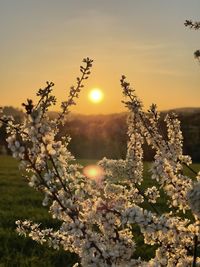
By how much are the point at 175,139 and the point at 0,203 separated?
1155 cm

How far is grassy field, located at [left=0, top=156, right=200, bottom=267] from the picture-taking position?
10961 mm

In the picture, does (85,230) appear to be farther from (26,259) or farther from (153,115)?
(26,259)

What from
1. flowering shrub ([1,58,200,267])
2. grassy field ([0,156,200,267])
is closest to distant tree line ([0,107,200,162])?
grassy field ([0,156,200,267])

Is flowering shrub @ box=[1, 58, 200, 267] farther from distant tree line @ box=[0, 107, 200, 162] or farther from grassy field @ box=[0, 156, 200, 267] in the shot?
distant tree line @ box=[0, 107, 200, 162]

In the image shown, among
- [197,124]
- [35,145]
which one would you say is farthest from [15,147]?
[197,124]

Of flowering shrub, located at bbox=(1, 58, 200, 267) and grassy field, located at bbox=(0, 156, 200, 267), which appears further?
grassy field, located at bbox=(0, 156, 200, 267)

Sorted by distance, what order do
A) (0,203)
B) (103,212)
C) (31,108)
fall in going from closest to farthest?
(31,108) < (103,212) < (0,203)

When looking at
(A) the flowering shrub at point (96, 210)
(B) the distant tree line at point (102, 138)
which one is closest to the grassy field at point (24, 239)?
(A) the flowering shrub at point (96, 210)

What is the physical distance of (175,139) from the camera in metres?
8.38

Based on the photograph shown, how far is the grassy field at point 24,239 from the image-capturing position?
36.0 feet

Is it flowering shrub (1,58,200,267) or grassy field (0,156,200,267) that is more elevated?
flowering shrub (1,58,200,267)

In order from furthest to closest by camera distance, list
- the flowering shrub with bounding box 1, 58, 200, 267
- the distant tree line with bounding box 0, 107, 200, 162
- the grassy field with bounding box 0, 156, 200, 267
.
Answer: the distant tree line with bounding box 0, 107, 200, 162 < the grassy field with bounding box 0, 156, 200, 267 < the flowering shrub with bounding box 1, 58, 200, 267

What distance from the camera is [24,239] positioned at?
40.5ft

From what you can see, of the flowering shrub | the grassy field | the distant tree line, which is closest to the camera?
the flowering shrub
